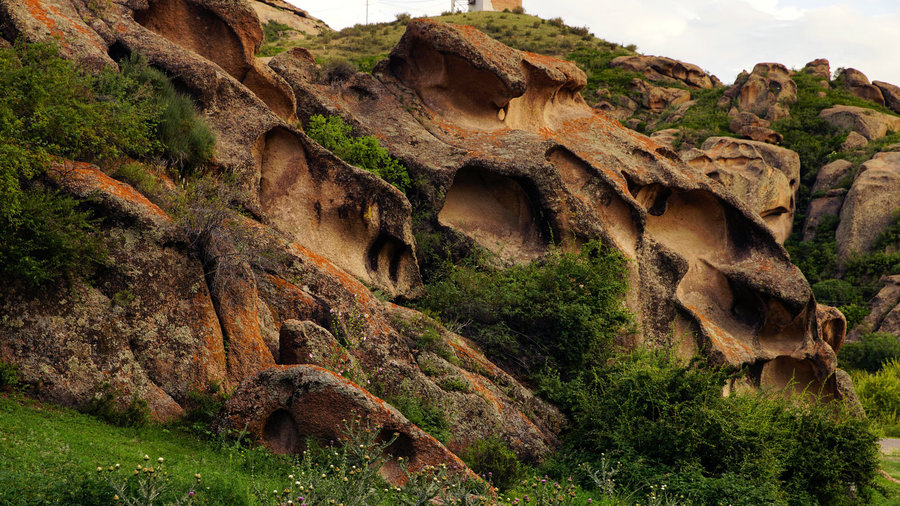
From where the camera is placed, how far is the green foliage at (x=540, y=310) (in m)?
16.0

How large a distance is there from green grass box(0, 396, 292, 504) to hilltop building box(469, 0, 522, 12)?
72.7 m

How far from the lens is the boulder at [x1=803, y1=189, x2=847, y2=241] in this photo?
43.4m

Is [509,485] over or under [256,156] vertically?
under

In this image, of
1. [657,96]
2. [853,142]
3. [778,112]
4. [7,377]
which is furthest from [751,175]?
[7,377]

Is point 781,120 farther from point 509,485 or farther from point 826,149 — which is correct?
point 509,485

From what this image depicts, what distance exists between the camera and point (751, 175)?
4047cm

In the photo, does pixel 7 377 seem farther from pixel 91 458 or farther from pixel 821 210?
pixel 821 210

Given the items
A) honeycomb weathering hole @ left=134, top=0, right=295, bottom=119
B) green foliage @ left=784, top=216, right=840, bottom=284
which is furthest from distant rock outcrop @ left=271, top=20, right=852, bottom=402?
green foliage @ left=784, top=216, right=840, bottom=284

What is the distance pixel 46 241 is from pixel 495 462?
22.4ft

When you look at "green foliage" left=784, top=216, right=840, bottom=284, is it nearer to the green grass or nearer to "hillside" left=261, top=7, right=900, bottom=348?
"hillside" left=261, top=7, right=900, bottom=348

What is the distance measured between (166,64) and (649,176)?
13.7 metres

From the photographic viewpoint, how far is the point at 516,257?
Result: 18.8 metres

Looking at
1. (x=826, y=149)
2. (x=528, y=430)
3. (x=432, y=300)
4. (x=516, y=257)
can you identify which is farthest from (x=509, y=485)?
(x=826, y=149)

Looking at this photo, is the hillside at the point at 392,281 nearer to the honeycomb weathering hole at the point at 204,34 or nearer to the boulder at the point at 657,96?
the honeycomb weathering hole at the point at 204,34
